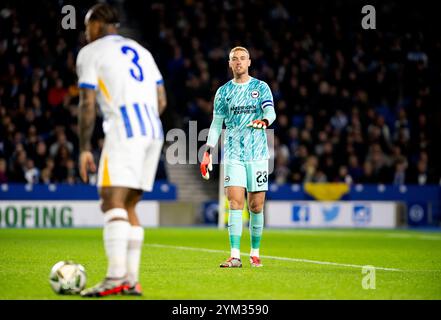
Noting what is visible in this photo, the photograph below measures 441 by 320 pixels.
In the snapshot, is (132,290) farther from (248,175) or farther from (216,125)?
(216,125)

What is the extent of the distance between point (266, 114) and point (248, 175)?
75 centimetres

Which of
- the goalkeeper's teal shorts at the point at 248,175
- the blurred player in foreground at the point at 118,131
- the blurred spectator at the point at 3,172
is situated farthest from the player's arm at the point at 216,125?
the blurred spectator at the point at 3,172

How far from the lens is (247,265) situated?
35.1ft

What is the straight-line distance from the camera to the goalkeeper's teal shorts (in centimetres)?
1070

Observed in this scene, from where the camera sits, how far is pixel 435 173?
81.7 ft

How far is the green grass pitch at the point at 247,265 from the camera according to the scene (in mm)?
7777

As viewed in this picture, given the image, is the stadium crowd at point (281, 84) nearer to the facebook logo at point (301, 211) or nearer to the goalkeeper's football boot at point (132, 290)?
the facebook logo at point (301, 211)

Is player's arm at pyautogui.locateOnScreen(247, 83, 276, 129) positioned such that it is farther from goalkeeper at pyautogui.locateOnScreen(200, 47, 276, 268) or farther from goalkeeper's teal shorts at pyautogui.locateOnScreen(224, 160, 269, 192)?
goalkeeper's teal shorts at pyautogui.locateOnScreen(224, 160, 269, 192)

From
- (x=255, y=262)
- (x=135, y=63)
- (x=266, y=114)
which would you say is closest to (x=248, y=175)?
(x=266, y=114)

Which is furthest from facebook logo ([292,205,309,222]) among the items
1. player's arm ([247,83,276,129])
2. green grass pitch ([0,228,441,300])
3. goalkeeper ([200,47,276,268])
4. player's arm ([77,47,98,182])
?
player's arm ([77,47,98,182])

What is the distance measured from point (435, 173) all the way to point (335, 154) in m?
2.64

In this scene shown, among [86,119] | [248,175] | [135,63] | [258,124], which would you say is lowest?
[248,175]

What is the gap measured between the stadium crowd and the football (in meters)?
14.9

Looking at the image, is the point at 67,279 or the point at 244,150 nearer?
the point at 67,279
